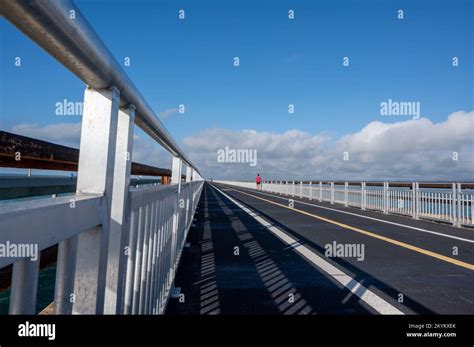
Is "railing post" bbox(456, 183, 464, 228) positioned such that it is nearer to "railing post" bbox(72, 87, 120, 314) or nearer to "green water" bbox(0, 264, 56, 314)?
"green water" bbox(0, 264, 56, 314)

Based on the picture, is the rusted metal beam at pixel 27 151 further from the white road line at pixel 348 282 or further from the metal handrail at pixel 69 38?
the white road line at pixel 348 282

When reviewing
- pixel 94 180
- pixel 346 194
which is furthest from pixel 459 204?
pixel 94 180

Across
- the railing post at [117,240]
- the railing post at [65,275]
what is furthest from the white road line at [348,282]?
the railing post at [65,275]

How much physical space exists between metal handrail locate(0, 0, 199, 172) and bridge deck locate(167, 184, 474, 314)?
2757 millimetres

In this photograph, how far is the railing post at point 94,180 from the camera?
1.42 meters

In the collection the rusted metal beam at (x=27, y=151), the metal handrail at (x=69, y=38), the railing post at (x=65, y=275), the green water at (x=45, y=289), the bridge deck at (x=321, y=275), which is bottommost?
the green water at (x=45, y=289)

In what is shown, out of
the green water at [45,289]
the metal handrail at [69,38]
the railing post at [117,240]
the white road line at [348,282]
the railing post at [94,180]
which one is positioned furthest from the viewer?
the green water at [45,289]

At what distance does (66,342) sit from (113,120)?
0.96m

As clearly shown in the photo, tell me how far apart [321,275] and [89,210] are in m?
4.12

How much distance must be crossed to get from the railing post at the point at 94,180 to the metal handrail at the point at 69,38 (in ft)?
0.33

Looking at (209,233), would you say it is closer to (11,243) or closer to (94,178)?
(94,178)

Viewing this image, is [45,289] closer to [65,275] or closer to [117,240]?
[117,240]

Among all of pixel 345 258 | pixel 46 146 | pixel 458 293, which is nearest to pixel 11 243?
pixel 46 146

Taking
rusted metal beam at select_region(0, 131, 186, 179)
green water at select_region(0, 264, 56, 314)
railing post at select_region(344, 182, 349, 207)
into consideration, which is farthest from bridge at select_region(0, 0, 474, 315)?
railing post at select_region(344, 182, 349, 207)
